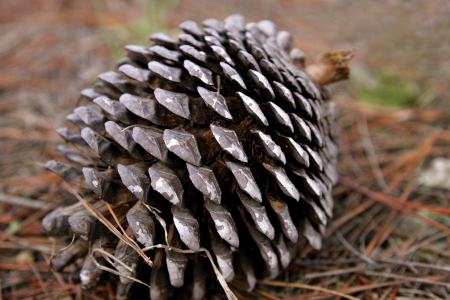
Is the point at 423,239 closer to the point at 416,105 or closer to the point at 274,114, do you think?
the point at 274,114

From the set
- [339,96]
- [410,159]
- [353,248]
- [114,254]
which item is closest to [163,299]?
[114,254]

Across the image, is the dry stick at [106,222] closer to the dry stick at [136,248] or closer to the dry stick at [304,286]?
the dry stick at [136,248]

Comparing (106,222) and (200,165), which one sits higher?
(200,165)

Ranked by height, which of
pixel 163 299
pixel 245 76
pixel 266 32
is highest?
pixel 266 32

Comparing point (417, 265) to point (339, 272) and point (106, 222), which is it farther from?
point (106, 222)

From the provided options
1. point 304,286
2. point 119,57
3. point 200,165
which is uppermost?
point 200,165

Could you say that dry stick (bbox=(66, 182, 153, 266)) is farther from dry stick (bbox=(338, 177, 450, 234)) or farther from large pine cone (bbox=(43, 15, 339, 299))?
dry stick (bbox=(338, 177, 450, 234))

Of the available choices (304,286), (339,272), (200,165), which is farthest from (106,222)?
(339,272)
